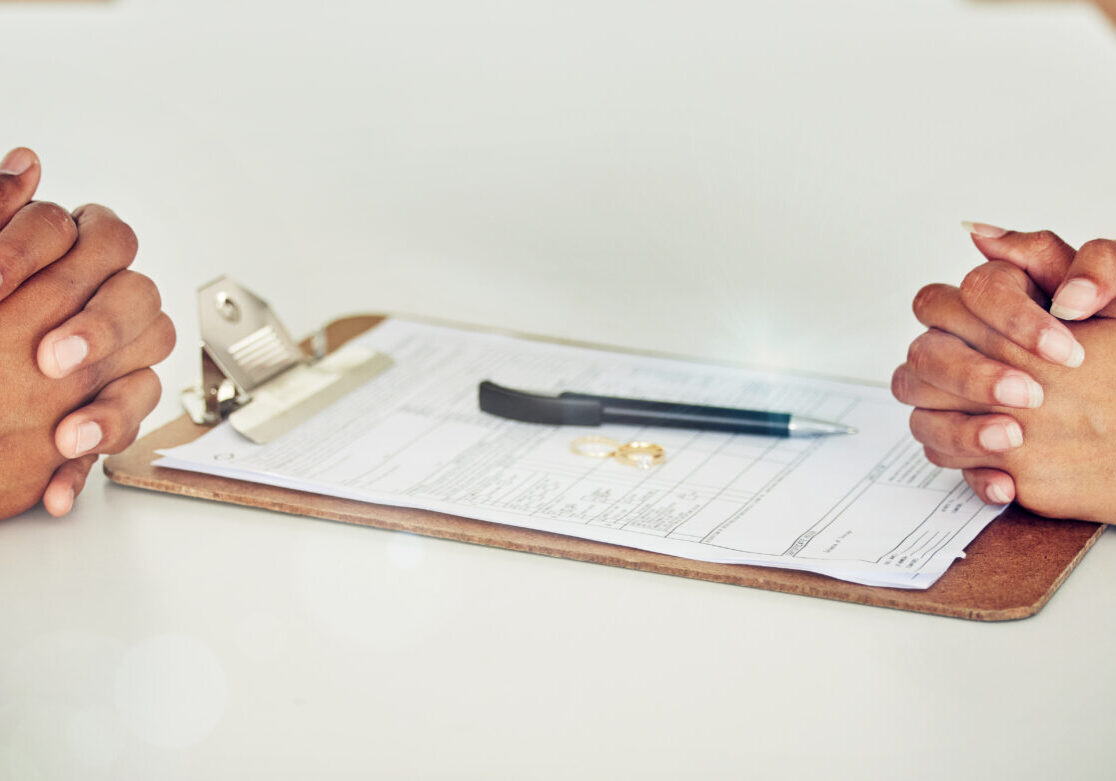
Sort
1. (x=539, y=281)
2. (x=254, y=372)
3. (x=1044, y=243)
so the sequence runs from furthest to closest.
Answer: (x=539, y=281) < (x=254, y=372) < (x=1044, y=243)

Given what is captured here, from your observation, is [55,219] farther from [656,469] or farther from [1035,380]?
[1035,380]

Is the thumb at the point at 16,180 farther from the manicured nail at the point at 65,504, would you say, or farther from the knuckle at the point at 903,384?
the knuckle at the point at 903,384

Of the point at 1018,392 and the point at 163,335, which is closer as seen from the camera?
the point at 1018,392

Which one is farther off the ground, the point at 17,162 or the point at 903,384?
the point at 17,162

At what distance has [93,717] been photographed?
0.81m

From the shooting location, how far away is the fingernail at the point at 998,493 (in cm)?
101

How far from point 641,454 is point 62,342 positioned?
506mm

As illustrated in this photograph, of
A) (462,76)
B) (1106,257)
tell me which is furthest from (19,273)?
(462,76)

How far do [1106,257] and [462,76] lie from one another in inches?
56.7

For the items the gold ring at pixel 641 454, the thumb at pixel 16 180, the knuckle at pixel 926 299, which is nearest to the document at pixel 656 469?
the gold ring at pixel 641 454

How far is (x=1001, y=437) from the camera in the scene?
100 centimetres

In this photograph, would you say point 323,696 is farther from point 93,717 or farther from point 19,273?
point 19,273

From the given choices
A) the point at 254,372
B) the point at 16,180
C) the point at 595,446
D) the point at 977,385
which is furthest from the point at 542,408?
the point at 16,180

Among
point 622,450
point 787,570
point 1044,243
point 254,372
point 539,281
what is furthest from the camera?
point 539,281
